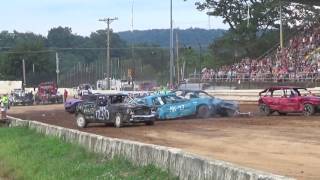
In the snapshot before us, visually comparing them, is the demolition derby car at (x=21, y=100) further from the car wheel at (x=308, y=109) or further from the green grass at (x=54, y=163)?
the car wheel at (x=308, y=109)

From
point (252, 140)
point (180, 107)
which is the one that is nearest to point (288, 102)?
point (180, 107)

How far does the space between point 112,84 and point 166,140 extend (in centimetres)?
8037

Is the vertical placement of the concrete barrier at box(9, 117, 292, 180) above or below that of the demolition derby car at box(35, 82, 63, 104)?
above

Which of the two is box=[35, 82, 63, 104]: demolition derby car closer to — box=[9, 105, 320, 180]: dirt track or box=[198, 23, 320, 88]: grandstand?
box=[198, 23, 320, 88]: grandstand

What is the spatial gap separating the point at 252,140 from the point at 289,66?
35.5 m

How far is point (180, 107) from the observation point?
30.6 metres

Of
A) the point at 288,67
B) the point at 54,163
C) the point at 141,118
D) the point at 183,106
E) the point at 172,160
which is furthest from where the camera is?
the point at 288,67

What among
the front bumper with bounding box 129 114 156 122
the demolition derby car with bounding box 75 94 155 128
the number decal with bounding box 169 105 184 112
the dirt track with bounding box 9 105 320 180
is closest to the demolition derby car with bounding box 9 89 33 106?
the number decal with bounding box 169 105 184 112

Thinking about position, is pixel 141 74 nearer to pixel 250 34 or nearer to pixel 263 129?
pixel 250 34

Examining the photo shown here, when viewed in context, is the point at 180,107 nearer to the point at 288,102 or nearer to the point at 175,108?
the point at 175,108

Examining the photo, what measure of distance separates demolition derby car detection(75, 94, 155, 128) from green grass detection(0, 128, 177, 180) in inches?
94.3

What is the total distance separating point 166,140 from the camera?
20016mm

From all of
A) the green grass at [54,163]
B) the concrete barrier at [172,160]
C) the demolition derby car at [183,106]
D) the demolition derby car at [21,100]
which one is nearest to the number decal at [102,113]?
the green grass at [54,163]

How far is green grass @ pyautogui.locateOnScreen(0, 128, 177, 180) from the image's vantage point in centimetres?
1410
